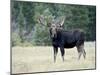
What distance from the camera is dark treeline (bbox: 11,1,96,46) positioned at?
246 centimetres

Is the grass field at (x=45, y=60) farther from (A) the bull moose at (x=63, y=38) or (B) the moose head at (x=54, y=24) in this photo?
(B) the moose head at (x=54, y=24)

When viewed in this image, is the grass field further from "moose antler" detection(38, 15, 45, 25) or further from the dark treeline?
"moose antler" detection(38, 15, 45, 25)

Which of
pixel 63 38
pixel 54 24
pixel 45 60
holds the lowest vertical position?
pixel 45 60

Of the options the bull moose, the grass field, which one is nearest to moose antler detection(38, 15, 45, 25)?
the bull moose

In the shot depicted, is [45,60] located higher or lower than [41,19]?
lower

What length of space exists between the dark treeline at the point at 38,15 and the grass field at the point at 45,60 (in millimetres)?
84

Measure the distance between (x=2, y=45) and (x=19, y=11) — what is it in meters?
0.44

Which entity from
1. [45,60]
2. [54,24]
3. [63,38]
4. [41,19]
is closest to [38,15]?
[41,19]

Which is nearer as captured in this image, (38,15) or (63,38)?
(38,15)

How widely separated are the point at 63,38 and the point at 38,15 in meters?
0.44

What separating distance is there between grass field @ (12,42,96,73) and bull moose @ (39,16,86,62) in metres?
0.06

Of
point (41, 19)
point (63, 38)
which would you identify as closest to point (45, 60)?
point (63, 38)

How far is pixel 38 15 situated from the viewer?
256 centimetres

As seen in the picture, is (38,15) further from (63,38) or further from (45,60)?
(45,60)
